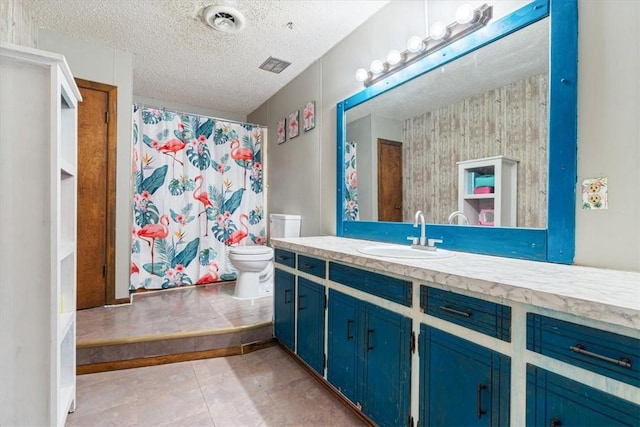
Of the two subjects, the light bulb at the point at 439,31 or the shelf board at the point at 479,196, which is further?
the light bulb at the point at 439,31

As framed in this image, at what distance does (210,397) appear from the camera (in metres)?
1.67

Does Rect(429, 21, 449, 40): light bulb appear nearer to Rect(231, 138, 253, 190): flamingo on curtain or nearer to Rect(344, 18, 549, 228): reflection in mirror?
Rect(344, 18, 549, 228): reflection in mirror

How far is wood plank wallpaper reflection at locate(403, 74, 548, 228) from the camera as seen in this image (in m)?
1.25

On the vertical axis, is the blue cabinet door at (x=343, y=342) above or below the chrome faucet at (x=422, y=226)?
below

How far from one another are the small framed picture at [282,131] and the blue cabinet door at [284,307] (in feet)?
5.44

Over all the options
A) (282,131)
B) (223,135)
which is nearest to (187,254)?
(223,135)

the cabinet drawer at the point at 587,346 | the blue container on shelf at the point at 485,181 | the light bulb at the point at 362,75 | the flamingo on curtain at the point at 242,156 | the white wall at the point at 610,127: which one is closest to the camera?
the cabinet drawer at the point at 587,346

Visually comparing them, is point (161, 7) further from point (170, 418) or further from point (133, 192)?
point (170, 418)

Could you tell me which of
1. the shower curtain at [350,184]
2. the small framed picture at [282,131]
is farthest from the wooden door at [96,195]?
the shower curtain at [350,184]

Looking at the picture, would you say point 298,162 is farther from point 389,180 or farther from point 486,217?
point 486,217

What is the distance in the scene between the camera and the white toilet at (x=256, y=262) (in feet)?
9.06

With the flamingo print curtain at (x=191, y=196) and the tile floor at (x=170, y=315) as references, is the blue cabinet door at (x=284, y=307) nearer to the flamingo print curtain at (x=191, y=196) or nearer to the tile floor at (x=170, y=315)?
the tile floor at (x=170, y=315)

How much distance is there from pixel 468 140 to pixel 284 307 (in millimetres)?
1488

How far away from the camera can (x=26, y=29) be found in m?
2.11
